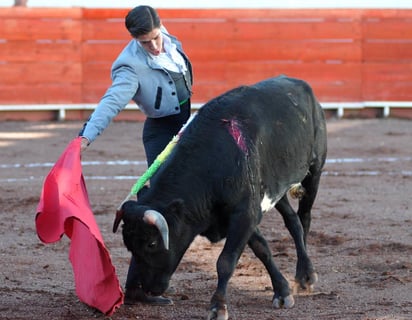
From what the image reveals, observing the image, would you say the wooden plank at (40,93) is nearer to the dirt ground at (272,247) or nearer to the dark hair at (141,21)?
the dirt ground at (272,247)

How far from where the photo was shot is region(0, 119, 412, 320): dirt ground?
516 cm

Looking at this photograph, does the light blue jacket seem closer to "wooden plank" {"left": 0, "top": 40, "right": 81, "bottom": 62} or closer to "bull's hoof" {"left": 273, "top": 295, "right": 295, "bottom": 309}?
"bull's hoof" {"left": 273, "top": 295, "right": 295, "bottom": 309}

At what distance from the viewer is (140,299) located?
523 cm

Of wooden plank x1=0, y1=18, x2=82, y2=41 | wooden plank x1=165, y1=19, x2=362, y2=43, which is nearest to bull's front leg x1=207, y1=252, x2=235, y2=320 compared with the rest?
wooden plank x1=165, y1=19, x2=362, y2=43

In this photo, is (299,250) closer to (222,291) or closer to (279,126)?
(279,126)

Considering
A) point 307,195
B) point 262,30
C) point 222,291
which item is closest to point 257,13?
point 262,30

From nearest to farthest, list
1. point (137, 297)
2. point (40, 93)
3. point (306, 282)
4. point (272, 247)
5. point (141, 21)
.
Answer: point (141, 21)
point (137, 297)
point (306, 282)
point (272, 247)
point (40, 93)

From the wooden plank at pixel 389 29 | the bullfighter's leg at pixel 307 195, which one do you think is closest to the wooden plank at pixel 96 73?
the wooden plank at pixel 389 29

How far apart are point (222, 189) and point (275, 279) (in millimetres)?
666

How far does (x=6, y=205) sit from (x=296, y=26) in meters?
8.83

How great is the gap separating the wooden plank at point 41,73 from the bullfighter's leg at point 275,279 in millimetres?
11036

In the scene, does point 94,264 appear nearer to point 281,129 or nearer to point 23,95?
point 281,129

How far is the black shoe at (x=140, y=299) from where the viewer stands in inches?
205

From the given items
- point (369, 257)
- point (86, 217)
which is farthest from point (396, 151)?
point (86, 217)
